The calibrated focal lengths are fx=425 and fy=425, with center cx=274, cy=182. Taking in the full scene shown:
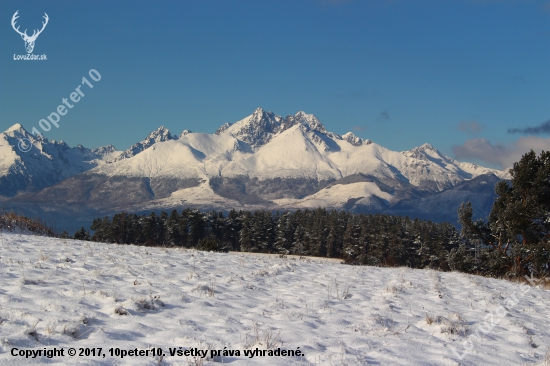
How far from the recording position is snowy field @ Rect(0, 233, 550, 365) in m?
7.58

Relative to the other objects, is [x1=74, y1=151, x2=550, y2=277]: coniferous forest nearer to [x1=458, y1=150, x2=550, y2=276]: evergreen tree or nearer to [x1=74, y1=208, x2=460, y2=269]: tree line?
[x1=74, y1=208, x2=460, y2=269]: tree line

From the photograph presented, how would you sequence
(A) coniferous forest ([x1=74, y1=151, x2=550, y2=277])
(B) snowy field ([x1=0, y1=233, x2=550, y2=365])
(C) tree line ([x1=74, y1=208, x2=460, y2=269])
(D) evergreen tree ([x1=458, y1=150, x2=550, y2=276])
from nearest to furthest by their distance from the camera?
(B) snowy field ([x1=0, y1=233, x2=550, y2=365])
(D) evergreen tree ([x1=458, y1=150, x2=550, y2=276])
(A) coniferous forest ([x1=74, y1=151, x2=550, y2=277])
(C) tree line ([x1=74, y1=208, x2=460, y2=269])

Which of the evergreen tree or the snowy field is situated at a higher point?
the evergreen tree

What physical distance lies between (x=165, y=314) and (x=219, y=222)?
11292 cm

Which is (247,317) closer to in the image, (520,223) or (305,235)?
(520,223)

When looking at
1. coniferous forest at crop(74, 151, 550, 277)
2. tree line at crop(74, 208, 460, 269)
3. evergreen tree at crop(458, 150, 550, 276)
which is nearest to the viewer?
evergreen tree at crop(458, 150, 550, 276)

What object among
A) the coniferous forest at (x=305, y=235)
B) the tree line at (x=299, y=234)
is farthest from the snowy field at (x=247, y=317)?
the tree line at (x=299, y=234)

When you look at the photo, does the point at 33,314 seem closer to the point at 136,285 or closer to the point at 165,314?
the point at 165,314

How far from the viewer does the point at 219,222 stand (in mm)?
121125

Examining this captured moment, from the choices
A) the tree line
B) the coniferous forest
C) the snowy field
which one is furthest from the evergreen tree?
the tree line

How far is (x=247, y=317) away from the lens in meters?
9.64

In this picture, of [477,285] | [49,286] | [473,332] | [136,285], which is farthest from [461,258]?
[49,286]

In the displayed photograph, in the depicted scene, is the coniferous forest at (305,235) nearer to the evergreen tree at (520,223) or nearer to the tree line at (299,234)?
the tree line at (299,234)

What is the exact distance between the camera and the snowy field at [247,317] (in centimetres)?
758
